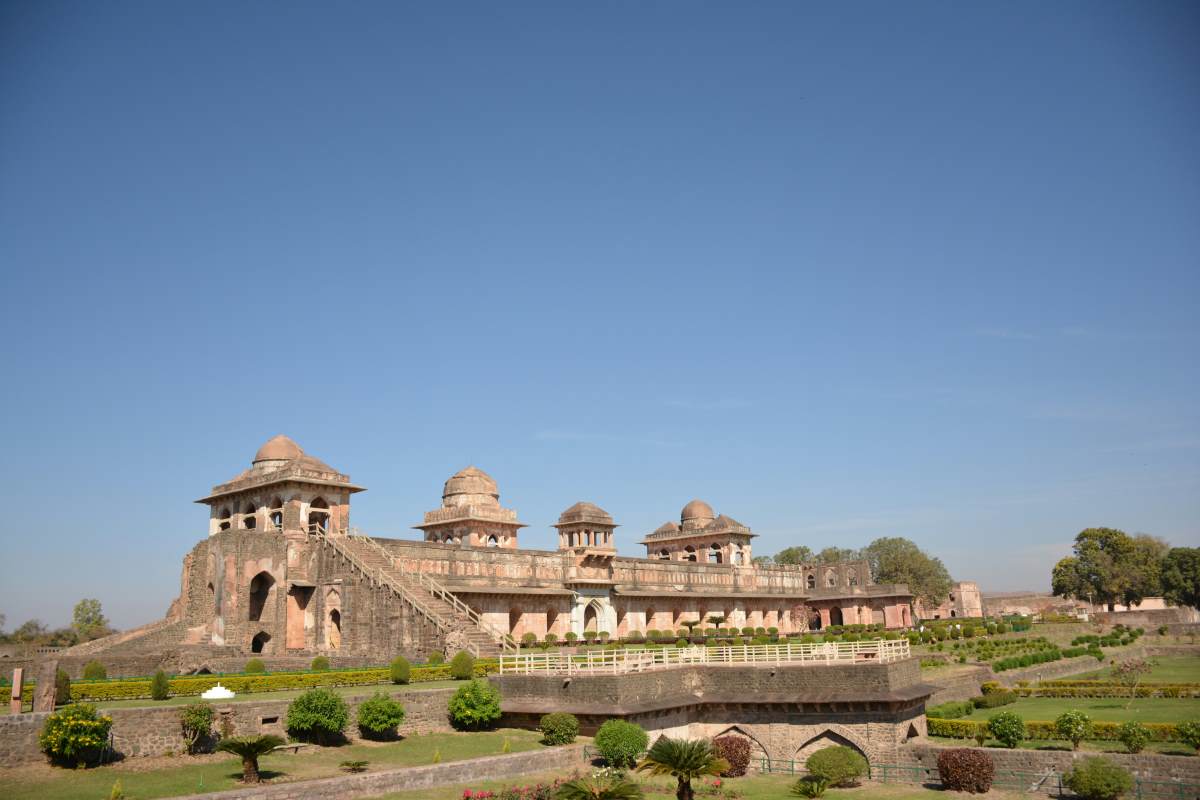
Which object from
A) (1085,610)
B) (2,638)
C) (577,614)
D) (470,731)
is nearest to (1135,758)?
(470,731)

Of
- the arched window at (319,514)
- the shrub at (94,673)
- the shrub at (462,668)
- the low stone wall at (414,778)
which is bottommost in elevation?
the low stone wall at (414,778)

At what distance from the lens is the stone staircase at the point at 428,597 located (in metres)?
34.2

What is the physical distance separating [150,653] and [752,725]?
22.4 m

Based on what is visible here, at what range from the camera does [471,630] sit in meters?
34.8

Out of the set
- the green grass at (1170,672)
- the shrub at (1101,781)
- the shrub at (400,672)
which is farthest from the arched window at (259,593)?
the green grass at (1170,672)

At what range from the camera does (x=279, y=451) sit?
4616 centimetres

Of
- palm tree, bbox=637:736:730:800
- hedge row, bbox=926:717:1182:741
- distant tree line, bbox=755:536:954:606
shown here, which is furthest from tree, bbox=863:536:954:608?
palm tree, bbox=637:736:730:800

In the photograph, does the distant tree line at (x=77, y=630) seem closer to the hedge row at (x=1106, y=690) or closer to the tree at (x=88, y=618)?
the tree at (x=88, y=618)

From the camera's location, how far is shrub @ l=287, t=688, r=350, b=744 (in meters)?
23.5

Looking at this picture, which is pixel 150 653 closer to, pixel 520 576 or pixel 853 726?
pixel 520 576

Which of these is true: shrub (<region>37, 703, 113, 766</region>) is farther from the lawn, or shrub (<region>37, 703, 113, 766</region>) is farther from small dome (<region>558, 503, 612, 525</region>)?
small dome (<region>558, 503, 612, 525</region>)

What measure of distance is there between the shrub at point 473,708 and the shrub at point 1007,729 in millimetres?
15782

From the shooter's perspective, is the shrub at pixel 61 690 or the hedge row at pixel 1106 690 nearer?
the shrub at pixel 61 690

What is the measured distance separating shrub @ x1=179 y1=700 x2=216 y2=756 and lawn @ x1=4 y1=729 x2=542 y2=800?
0.42 metres
